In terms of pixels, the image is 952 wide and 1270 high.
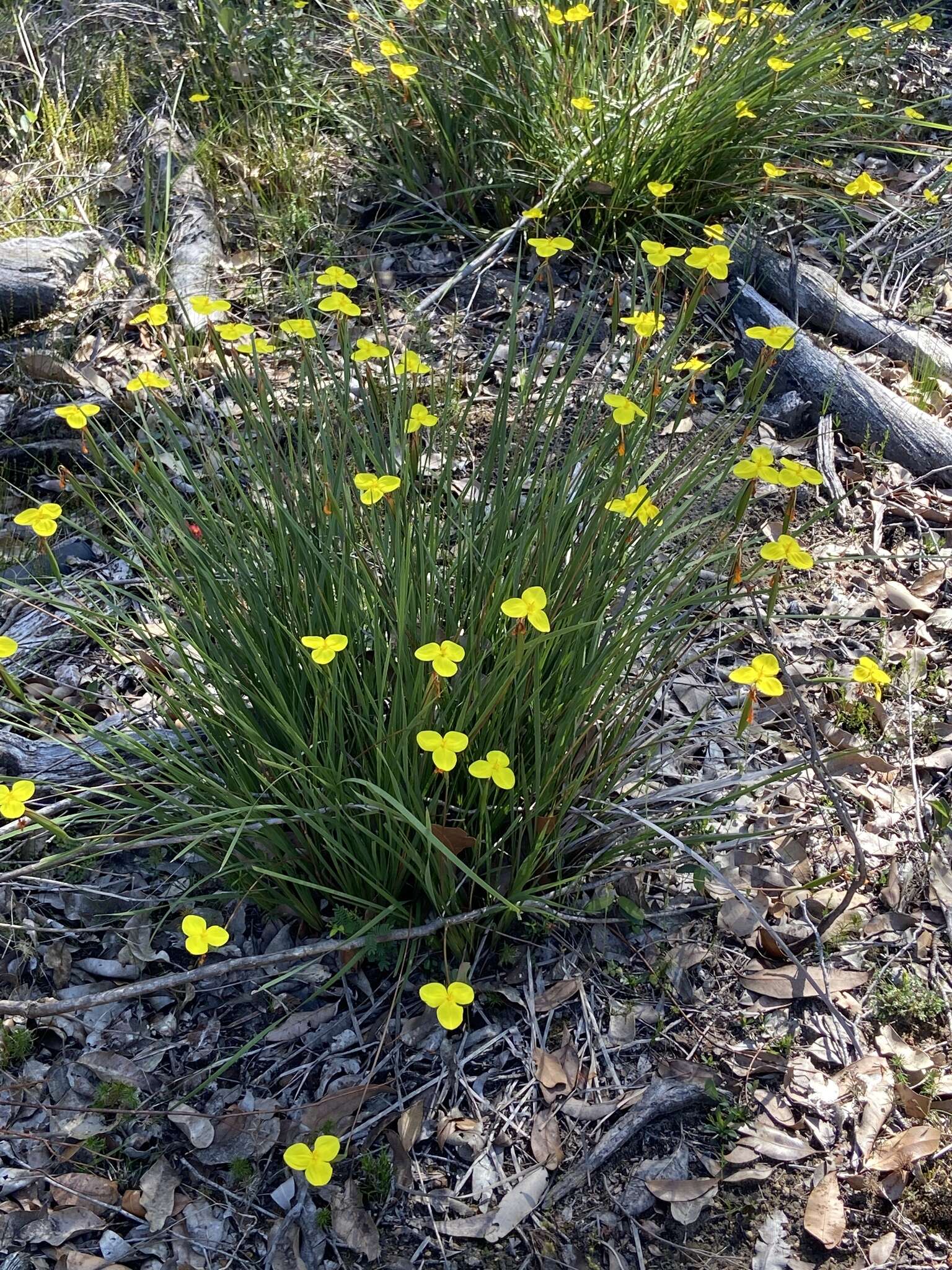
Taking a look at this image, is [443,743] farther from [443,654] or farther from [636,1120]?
[636,1120]

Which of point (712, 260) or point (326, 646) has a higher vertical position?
point (712, 260)

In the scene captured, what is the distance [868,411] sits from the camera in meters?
3.24

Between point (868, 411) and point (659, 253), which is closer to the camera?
point (659, 253)

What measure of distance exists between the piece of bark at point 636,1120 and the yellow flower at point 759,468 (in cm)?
121

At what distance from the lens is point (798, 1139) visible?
1876mm

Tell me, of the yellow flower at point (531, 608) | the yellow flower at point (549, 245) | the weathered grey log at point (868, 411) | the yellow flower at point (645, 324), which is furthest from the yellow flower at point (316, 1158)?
the weathered grey log at point (868, 411)

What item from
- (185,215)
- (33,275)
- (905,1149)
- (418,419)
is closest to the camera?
(905,1149)

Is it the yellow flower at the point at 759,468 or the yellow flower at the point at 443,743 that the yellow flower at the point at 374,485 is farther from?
the yellow flower at the point at 759,468

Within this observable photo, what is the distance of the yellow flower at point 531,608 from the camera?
1.57 metres

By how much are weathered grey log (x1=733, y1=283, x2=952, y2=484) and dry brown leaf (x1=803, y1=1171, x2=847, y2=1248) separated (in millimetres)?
2117

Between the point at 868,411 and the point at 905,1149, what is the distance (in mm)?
2292

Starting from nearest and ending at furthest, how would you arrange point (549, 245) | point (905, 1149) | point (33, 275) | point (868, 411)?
point (905, 1149), point (549, 245), point (868, 411), point (33, 275)

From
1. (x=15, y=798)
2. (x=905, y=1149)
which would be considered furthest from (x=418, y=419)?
(x=905, y=1149)

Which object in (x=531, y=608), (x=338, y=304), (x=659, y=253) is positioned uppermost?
(x=659, y=253)
